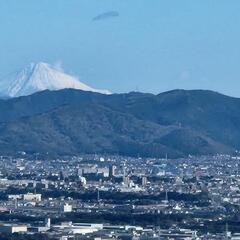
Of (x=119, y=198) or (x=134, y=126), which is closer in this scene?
(x=119, y=198)

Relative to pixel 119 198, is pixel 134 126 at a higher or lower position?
higher

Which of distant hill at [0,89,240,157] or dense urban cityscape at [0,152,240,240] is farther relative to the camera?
distant hill at [0,89,240,157]

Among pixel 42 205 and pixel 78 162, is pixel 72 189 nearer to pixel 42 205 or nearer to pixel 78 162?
pixel 42 205

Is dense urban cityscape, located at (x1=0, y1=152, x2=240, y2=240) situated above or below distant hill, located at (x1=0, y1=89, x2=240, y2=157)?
below
